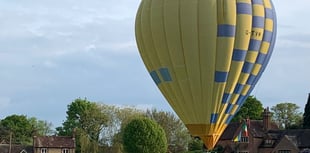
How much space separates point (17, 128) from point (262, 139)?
44402 millimetres

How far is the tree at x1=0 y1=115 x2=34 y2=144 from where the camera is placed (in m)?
104

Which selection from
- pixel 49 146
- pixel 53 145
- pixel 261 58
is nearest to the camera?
pixel 261 58

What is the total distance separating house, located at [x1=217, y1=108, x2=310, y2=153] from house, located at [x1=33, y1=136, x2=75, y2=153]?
776 inches

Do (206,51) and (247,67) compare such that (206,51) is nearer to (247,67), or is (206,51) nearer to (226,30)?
(226,30)

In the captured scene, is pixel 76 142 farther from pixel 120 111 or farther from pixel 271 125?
pixel 271 125

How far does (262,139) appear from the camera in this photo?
77.4m

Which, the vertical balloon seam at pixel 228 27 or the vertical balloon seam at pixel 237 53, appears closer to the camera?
the vertical balloon seam at pixel 228 27

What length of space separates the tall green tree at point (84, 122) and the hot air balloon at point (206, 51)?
53.6 meters

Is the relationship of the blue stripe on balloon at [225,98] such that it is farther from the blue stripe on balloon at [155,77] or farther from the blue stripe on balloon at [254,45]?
the blue stripe on balloon at [155,77]

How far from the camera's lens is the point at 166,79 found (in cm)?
3112

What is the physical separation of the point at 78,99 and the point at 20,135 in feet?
39.9

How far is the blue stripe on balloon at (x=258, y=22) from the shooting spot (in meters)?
30.5

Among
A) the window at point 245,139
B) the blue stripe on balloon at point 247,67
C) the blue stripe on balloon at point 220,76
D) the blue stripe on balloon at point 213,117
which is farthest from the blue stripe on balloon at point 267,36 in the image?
the window at point 245,139

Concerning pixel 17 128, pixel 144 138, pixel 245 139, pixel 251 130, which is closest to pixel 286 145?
pixel 251 130
